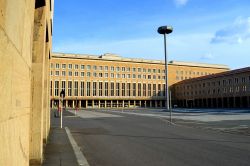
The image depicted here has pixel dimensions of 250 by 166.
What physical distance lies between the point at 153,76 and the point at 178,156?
131436mm

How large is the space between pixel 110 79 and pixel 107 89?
13.8 ft

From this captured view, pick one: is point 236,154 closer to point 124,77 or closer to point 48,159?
point 48,159

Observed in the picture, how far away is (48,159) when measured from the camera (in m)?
9.33

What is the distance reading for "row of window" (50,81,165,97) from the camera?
12500 cm

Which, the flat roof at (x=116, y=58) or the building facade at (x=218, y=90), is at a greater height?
the flat roof at (x=116, y=58)

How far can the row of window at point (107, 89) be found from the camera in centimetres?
12500

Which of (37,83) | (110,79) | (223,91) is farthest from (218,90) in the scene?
(37,83)

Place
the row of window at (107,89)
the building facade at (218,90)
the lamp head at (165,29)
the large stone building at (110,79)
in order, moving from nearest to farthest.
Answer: the lamp head at (165,29)
the building facade at (218,90)
the large stone building at (110,79)
the row of window at (107,89)

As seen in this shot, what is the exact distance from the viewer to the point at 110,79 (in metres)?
134

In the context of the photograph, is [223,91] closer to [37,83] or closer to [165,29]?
[165,29]

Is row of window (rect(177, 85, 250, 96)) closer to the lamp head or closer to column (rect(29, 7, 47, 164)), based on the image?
the lamp head

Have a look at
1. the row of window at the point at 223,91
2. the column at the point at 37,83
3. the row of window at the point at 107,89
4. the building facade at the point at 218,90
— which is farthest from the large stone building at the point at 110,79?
the column at the point at 37,83

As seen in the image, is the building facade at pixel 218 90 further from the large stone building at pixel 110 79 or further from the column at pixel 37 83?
the column at pixel 37 83

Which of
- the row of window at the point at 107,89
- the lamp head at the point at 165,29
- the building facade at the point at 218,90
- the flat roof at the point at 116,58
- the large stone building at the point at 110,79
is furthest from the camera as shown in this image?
the flat roof at the point at 116,58
